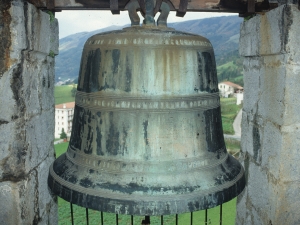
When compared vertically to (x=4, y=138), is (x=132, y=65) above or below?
above

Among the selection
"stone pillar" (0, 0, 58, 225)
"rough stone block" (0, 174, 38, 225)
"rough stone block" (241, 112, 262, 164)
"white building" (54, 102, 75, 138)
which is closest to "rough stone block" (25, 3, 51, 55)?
"stone pillar" (0, 0, 58, 225)

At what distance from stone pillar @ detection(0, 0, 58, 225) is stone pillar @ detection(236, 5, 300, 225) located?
1.29m

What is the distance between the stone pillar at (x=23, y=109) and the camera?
158 cm

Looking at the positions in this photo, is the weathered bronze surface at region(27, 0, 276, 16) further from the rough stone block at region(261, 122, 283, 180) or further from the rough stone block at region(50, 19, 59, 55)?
the rough stone block at region(261, 122, 283, 180)

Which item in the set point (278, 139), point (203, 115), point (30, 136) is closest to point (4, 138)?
point (30, 136)

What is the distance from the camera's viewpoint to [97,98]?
117 centimetres

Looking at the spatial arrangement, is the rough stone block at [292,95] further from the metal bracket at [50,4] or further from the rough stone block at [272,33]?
the metal bracket at [50,4]

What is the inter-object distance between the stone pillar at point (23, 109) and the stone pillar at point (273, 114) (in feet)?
4.24

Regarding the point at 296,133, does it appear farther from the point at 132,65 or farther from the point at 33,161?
the point at 33,161

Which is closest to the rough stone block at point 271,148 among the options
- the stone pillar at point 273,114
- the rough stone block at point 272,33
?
the stone pillar at point 273,114

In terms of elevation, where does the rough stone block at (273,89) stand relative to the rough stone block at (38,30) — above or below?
below

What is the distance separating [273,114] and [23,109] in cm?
138

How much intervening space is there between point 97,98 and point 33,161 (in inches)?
33.5

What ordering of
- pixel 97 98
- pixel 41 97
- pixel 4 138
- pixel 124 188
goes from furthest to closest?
pixel 41 97 → pixel 4 138 → pixel 97 98 → pixel 124 188
